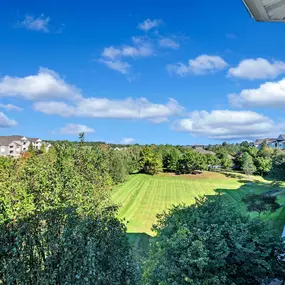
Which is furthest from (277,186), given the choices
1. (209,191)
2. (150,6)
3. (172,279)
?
(172,279)

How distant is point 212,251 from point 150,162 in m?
36.1

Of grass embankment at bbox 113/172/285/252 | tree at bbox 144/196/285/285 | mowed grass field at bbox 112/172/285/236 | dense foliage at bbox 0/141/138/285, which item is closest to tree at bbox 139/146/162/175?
mowed grass field at bbox 112/172/285/236

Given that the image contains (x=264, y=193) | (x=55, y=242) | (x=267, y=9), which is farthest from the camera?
(x=264, y=193)

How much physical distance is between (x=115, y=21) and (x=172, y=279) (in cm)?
1226

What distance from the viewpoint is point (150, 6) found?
11.6 meters

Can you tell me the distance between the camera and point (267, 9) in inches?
61.8

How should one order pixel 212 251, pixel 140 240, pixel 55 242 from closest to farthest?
pixel 55 242 < pixel 212 251 < pixel 140 240

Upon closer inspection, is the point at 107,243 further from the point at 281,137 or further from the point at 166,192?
the point at 281,137

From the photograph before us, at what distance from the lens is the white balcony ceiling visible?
1.49 metres

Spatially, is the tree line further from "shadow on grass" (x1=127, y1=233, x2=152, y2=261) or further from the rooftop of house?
the rooftop of house

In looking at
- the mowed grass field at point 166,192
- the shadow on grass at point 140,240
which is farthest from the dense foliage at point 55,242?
the mowed grass field at point 166,192

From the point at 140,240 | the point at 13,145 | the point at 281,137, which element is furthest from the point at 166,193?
the point at 281,137

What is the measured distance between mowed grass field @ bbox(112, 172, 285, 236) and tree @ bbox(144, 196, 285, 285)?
22.9 ft

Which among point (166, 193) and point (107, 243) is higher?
point (107, 243)
